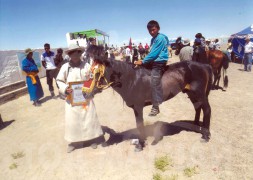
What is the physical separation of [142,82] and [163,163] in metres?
1.71

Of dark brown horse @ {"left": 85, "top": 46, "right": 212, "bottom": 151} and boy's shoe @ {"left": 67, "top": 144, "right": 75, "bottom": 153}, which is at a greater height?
dark brown horse @ {"left": 85, "top": 46, "right": 212, "bottom": 151}

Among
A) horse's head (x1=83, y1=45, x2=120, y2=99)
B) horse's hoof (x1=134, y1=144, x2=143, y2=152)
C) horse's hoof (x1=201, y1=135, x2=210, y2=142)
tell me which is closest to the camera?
horse's head (x1=83, y1=45, x2=120, y2=99)

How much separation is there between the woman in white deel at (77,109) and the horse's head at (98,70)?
499 millimetres

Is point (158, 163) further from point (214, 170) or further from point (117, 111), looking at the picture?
point (117, 111)

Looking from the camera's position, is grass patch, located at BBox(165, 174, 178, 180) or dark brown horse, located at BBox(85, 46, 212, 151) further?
dark brown horse, located at BBox(85, 46, 212, 151)

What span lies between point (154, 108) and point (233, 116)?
9.45 ft

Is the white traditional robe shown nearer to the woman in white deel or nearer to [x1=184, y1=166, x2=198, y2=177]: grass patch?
the woman in white deel

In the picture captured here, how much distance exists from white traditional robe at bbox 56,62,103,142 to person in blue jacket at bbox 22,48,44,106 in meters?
5.23

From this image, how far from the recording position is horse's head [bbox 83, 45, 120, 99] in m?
3.90

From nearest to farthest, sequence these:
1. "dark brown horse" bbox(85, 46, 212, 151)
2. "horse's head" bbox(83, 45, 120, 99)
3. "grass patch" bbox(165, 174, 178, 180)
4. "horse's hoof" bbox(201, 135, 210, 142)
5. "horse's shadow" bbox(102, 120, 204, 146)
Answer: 1. "grass patch" bbox(165, 174, 178, 180)
2. "horse's head" bbox(83, 45, 120, 99)
3. "dark brown horse" bbox(85, 46, 212, 151)
4. "horse's hoof" bbox(201, 135, 210, 142)
5. "horse's shadow" bbox(102, 120, 204, 146)

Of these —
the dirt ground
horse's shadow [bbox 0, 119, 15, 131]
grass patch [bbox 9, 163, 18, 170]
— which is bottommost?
horse's shadow [bbox 0, 119, 15, 131]

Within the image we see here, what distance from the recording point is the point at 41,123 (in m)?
7.18

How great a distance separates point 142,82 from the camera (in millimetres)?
4617

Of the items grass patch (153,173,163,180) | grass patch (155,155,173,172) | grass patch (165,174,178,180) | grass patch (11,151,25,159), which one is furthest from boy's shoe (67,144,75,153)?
grass patch (165,174,178,180)
